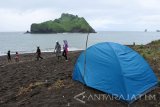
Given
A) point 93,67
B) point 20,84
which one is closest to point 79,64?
point 93,67

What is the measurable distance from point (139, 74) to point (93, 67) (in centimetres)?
192

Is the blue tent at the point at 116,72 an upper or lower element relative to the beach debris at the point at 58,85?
upper

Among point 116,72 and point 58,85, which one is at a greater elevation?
point 116,72

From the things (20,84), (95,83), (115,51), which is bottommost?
(20,84)

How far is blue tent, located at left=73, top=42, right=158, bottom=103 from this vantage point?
1173 centimetres

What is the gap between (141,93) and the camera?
12.0 metres

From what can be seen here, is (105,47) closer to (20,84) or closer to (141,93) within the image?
(141,93)

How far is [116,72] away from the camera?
39.4ft

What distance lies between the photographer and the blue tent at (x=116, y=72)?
11727 millimetres

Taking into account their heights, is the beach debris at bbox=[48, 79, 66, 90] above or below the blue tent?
below

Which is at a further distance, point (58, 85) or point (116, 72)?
point (58, 85)

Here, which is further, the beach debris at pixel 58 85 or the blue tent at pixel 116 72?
the beach debris at pixel 58 85

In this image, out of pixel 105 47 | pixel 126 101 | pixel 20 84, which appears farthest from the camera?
pixel 20 84

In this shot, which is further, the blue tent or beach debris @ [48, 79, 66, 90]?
beach debris @ [48, 79, 66, 90]
